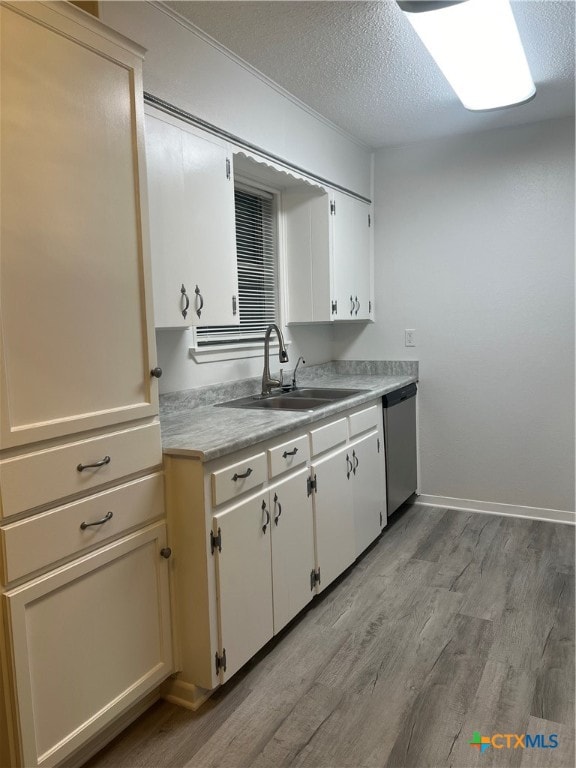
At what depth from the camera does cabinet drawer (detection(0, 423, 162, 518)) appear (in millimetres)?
1395

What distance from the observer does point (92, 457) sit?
5.29 feet

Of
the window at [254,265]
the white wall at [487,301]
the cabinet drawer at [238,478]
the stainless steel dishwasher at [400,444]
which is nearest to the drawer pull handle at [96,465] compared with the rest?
the cabinet drawer at [238,478]

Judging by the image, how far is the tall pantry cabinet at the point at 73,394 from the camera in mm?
1389

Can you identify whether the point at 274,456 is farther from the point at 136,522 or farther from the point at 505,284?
the point at 505,284

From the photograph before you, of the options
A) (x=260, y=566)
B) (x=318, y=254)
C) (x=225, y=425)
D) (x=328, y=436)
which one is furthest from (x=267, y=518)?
(x=318, y=254)

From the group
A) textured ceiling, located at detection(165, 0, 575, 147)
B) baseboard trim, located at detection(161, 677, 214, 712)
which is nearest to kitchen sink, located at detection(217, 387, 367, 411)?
baseboard trim, located at detection(161, 677, 214, 712)

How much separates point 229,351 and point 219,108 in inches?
46.6

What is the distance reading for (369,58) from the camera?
255 centimetres

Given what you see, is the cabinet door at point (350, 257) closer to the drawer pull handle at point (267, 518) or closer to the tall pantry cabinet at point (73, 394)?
the drawer pull handle at point (267, 518)

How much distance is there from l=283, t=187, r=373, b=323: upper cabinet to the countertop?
20.0 inches

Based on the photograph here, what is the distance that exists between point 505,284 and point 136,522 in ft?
9.45

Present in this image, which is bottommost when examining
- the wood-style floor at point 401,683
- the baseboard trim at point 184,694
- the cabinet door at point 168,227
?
the wood-style floor at point 401,683

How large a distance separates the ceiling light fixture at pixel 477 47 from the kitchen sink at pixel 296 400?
162 centimetres

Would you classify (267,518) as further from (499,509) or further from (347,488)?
(499,509)
